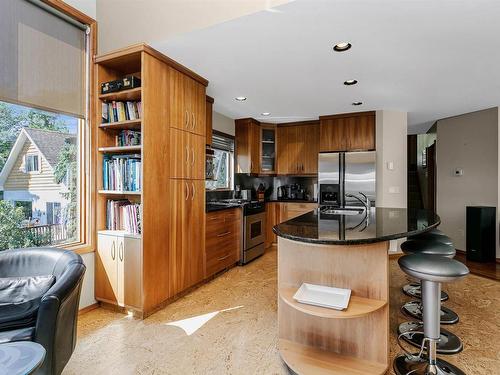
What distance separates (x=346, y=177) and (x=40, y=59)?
4.21 metres

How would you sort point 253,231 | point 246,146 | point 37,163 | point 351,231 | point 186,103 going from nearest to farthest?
point 351,231
point 37,163
point 186,103
point 253,231
point 246,146

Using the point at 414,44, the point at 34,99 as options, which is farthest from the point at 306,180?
the point at 34,99

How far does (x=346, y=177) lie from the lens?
4.68 metres

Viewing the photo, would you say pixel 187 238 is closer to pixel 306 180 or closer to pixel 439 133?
pixel 306 180

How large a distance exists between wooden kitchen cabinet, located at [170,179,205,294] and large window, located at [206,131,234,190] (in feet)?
4.79

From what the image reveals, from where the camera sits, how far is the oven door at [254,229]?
431cm

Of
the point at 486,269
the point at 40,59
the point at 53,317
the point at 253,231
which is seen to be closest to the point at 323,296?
the point at 53,317

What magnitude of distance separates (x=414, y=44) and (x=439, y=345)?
8.05ft

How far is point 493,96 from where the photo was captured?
3.86 m

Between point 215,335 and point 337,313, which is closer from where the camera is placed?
point 337,313

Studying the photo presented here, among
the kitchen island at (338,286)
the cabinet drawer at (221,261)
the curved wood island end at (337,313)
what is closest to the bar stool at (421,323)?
the kitchen island at (338,286)

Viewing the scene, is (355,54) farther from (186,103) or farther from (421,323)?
(421,323)

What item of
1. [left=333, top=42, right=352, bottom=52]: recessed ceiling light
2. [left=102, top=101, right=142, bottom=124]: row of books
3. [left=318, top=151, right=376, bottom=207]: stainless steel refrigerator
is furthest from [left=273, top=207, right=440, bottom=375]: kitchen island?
[left=318, top=151, right=376, bottom=207]: stainless steel refrigerator

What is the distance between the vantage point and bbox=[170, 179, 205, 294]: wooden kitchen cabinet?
2869 millimetres
